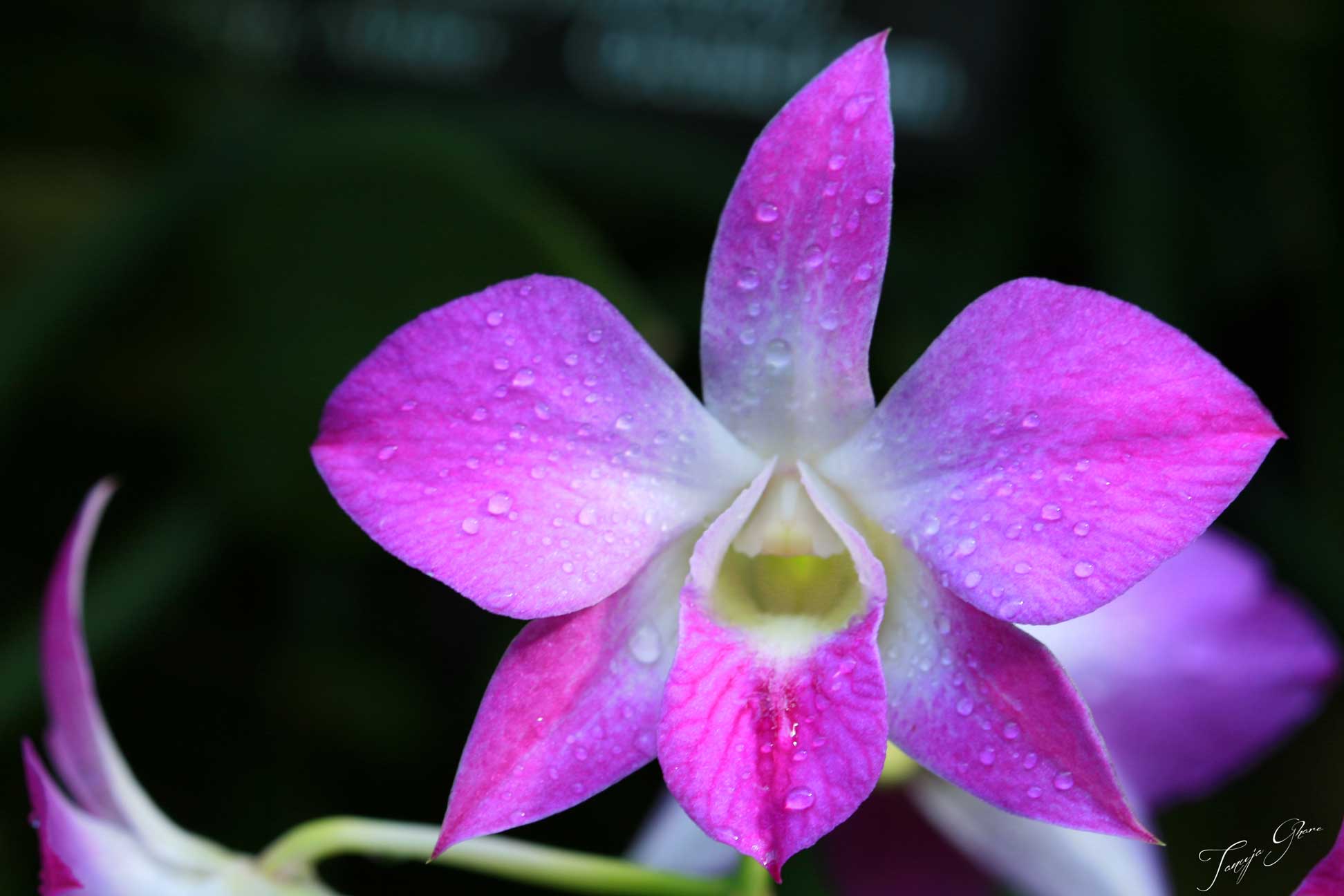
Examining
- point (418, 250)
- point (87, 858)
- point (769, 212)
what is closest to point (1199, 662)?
point (769, 212)

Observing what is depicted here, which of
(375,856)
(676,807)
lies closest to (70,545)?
(375,856)

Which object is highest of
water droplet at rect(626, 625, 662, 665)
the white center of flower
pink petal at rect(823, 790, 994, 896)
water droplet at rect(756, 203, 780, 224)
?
water droplet at rect(756, 203, 780, 224)

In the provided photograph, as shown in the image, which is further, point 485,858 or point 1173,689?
point 1173,689

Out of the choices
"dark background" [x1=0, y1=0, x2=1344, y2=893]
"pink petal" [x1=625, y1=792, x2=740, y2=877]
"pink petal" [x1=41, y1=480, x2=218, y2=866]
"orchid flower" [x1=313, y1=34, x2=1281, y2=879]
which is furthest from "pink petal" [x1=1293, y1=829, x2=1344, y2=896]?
"dark background" [x1=0, y1=0, x2=1344, y2=893]

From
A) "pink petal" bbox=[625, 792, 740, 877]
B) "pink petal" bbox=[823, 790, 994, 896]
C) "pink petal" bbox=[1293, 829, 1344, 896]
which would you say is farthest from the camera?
"pink petal" bbox=[823, 790, 994, 896]

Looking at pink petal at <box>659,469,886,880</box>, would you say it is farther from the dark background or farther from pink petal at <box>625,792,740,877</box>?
the dark background

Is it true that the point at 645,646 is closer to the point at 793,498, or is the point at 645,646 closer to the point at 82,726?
the point at 793,498

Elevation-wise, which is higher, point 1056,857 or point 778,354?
point 778,354
